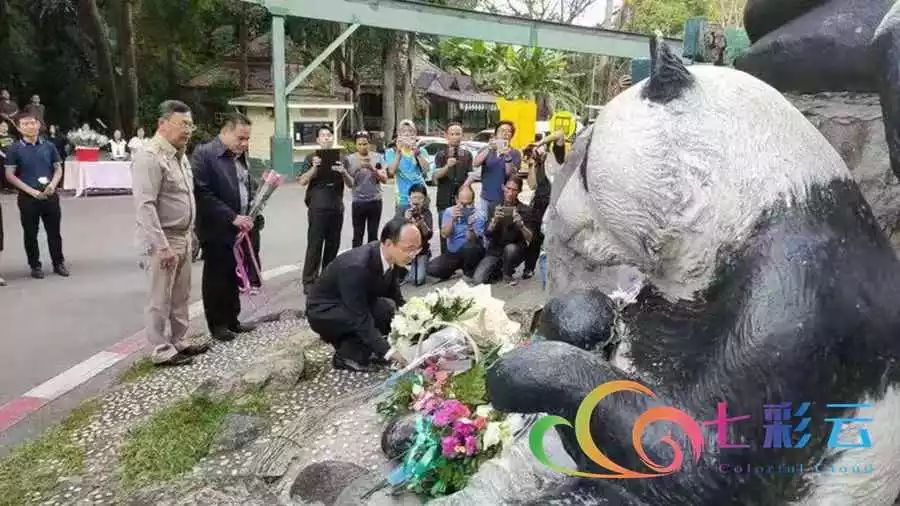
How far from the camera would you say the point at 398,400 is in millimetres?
3488

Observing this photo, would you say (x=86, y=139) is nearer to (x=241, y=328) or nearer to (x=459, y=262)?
(x=459, y=262)

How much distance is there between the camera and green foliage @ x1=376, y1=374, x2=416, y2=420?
3438 millimetres

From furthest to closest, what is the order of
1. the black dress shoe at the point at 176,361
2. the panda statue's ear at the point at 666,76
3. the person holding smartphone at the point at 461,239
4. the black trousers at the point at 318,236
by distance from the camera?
the person holding smartphone at the point at 461,239
the black trousers at the point at 318,236
the black dress shoe at the point at 176,361
the panda statue's ear at the point at 666,76

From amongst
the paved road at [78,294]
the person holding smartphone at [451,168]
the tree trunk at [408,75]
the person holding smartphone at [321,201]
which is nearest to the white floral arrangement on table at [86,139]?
the paved road at [78,294]

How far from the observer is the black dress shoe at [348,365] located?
14.3 feet

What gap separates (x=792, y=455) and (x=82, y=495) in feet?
9.53

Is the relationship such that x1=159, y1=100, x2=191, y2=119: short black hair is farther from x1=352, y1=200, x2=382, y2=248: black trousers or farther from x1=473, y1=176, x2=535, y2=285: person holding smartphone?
x1=473, y1=176, x2=535, y2=285: person holding smartphone

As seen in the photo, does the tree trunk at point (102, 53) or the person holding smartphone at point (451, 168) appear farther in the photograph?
the tree trunk at point (102, 53)

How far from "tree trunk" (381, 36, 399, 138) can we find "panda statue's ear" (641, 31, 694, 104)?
2084cm

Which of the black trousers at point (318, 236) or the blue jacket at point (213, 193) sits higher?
the blue jacket at point (213, 193)

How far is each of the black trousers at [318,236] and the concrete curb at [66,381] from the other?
1023mm

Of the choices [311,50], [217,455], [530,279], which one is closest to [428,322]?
[217,455]

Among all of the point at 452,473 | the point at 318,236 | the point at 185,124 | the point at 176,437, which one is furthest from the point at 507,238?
the point at 452,473

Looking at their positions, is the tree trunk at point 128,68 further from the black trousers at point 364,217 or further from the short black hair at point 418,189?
the short black hair at point 418,189
